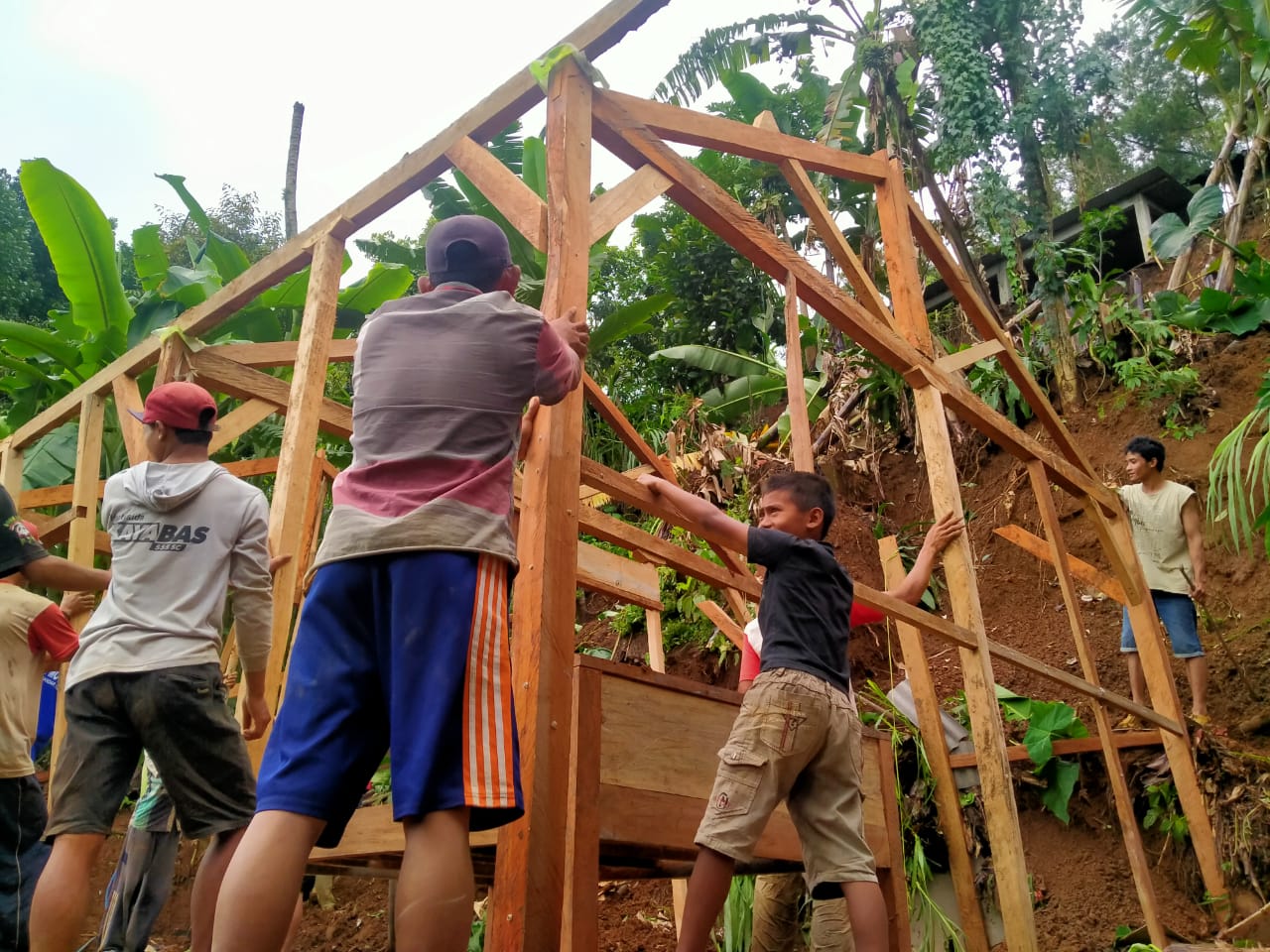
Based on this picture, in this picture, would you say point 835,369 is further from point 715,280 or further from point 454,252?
point 454,252

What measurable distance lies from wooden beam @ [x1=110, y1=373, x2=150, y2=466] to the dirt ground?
12.0ft

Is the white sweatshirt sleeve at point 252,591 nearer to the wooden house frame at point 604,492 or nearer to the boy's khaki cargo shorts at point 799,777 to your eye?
the wooden house frame at point 604,492

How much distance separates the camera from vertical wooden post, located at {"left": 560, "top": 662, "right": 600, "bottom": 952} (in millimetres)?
2262

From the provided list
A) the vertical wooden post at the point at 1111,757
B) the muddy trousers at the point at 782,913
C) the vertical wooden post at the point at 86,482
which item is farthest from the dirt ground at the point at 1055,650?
the vertical wooden post at the point at 86,482

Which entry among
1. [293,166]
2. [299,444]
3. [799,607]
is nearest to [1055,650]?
[799,607]

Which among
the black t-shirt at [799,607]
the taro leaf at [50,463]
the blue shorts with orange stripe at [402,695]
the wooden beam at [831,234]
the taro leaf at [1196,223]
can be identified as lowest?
the blue shorts with orange stripe at [402,695]

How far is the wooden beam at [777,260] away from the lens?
3059 millimetres

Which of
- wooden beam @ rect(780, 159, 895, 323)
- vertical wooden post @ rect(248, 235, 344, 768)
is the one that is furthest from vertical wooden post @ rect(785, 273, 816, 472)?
vertical wooden post @ rect(248, 235, 344, 768)

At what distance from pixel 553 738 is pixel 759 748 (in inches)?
28.8

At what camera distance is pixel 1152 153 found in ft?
67.0

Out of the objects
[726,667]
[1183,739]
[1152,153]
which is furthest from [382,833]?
[1152,153]

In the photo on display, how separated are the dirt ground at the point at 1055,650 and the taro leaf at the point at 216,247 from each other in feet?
14.1

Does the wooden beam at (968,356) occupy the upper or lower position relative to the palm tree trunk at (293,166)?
lower

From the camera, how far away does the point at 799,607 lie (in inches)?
112
